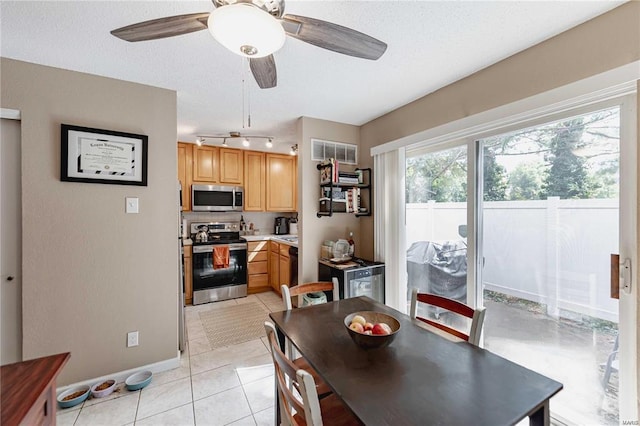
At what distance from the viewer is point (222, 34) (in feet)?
3.30

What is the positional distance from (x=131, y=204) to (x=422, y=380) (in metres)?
2.39

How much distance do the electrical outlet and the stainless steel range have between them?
1625 mm

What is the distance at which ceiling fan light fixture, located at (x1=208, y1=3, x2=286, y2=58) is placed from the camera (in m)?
0.93

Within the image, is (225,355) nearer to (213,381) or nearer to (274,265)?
(213,381)

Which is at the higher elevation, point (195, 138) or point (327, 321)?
point (195, 138)

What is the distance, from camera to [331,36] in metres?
1.18

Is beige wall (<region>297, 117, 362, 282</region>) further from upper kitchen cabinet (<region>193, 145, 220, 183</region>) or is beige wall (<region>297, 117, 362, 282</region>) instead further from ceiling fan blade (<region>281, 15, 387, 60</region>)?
A: upper kitchen cabinet (<region>193, 145, 220, 183</region>)

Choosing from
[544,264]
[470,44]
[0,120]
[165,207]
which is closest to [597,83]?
[470,44]

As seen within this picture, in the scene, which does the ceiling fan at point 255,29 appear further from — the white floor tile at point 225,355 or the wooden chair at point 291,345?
the white floor tile at point 225,355

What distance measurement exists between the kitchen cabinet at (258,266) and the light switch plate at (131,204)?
85.1 inches

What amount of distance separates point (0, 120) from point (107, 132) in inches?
Result: 24.9

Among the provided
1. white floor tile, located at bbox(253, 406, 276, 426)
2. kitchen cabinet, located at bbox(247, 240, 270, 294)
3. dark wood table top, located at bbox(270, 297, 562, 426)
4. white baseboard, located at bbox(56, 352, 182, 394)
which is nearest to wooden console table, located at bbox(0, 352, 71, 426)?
→ dark wood table top, located at bbox(270, 297, 562, 426)

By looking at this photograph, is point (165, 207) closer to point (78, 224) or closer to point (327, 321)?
point (78, 224)

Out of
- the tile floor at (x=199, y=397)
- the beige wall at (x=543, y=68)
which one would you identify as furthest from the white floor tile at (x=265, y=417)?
the beige wall at (x=543, y=68)
